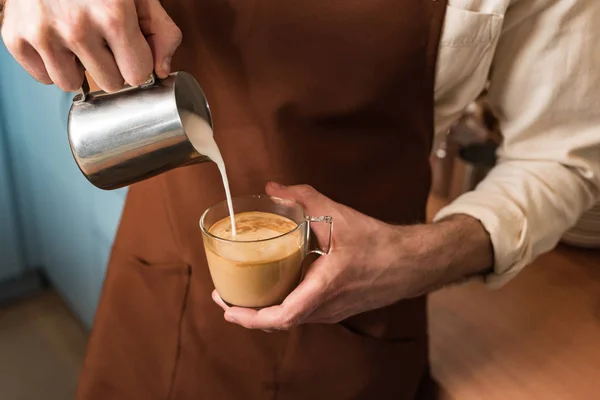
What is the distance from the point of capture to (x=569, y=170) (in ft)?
2.60

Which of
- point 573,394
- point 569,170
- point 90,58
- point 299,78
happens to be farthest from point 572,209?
point 90,58

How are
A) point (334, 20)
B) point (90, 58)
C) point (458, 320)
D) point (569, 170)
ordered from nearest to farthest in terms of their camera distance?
point (90, 58), point (334, 20), point (569, 170), point (458, 320)

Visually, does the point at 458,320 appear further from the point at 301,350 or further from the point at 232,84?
the point at 232,84

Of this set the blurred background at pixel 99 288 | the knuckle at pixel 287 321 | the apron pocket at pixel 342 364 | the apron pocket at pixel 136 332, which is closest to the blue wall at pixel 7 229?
the blurred background at pixel 99 288

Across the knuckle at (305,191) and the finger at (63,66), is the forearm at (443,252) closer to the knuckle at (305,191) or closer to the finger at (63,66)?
the knuckle at (305,191)

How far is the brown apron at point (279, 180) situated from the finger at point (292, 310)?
158mm

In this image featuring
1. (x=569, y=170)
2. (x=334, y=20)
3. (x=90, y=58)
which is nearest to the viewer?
(x=90, y=58)

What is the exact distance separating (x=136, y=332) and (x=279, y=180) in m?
0.35

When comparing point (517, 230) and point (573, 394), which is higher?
point (517, 230)

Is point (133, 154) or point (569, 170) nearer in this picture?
point (133, 154)

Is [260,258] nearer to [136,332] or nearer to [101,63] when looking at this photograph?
[101,63]

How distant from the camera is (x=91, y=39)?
0.51 metres

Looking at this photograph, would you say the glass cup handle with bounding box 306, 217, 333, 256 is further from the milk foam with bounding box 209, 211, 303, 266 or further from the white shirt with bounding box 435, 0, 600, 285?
the white shirt with bounding box 435, 0, 600, 285

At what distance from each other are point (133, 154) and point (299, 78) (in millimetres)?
227
